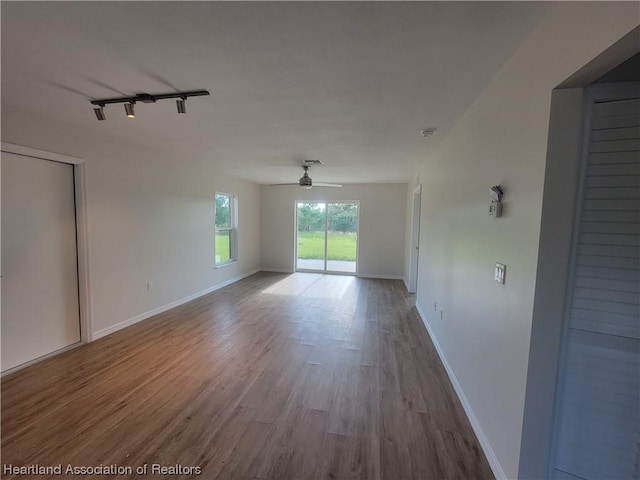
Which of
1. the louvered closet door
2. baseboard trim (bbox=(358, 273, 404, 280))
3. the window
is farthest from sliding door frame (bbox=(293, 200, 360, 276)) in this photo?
the louvered closet door

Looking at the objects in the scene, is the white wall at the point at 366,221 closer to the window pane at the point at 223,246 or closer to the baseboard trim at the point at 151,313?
the window pane at the point at 223,246

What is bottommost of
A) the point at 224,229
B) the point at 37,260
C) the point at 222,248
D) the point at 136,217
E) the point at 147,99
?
the point at 222,248

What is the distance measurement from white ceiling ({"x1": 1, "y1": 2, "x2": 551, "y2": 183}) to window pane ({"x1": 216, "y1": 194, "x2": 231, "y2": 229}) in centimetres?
280

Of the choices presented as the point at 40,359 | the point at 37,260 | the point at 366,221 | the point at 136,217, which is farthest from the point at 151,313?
the point at 366,221

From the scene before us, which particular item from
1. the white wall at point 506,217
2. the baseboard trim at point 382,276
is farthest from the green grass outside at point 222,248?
the white wall at point 506,217

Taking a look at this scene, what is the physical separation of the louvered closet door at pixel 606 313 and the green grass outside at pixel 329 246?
233 inches

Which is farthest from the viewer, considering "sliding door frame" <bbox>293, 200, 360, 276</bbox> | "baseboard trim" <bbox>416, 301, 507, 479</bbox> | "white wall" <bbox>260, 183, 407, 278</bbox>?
"sliding door frame" <bbox>293, 200, 360, 276</bbox>

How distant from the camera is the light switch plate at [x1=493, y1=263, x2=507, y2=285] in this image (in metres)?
1.60

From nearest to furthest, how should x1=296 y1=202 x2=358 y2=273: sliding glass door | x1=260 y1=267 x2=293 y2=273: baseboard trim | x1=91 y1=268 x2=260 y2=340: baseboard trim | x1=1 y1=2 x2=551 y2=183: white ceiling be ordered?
x1=1 y1=2 x2=551 y2=183: white ceiling → x1=91 y1=268 x2=260 y2=340: baseboard trim → x1=296 y1=202 x2=358 y2=273: sliding glass door → x1=260 y1=267 x2=293 y2=273: baseboard trim

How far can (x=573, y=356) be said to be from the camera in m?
1.31

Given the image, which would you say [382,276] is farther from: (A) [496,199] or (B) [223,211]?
(A) [496,199]

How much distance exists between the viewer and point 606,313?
1.25 meters

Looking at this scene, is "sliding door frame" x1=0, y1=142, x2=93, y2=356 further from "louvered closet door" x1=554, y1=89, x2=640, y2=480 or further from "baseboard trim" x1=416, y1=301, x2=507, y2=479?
"louvered closet door" x1=554, y1=89, x2=640, y2=480

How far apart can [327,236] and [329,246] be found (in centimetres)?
28
